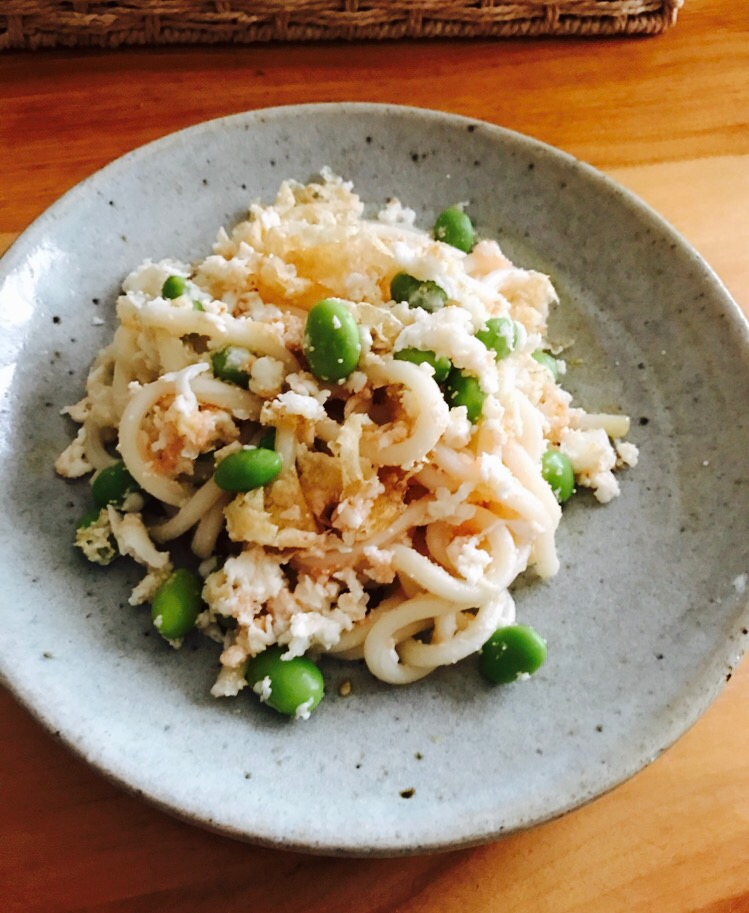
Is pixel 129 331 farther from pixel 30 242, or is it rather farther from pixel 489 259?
pixel 489 259

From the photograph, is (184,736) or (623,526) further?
(623,526)

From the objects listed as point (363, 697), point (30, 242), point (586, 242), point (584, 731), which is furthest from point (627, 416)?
point (30, 242)

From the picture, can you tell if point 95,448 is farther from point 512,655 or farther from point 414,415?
point 512,655

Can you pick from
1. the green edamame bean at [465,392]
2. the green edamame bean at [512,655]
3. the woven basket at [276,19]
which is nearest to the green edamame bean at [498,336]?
the green edamame bean at [465,392]

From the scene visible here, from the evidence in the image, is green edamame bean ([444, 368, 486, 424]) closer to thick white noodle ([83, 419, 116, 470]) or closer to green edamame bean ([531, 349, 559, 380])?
green edamame bean ([531, 349, 559, 380])

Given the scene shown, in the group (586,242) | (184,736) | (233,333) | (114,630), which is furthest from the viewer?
(586,242)

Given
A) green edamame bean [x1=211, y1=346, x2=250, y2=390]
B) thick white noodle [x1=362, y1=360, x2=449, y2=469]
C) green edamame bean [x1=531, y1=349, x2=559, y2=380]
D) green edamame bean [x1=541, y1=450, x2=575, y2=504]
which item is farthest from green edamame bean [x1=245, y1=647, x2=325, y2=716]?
green edamame bean [x1=531, y1=349, x2=559, y2=380]

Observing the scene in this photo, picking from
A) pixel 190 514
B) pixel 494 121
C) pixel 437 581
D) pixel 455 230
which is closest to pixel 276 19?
pixel 494 121
